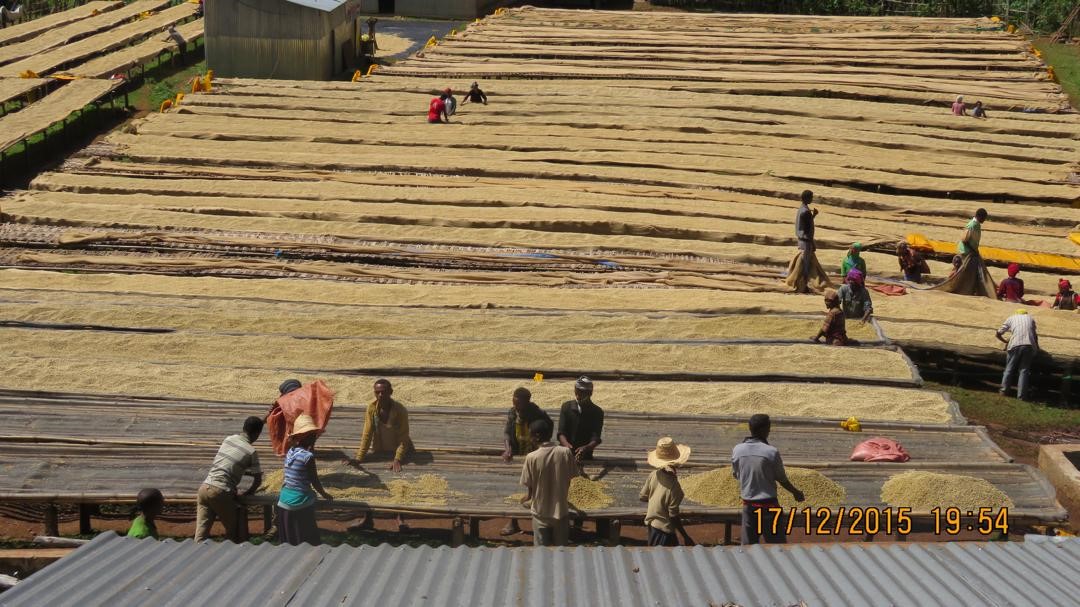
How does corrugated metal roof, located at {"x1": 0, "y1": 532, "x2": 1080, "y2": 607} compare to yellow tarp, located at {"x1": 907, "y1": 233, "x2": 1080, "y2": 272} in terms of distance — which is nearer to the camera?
corrugated metal roof, located at {"x1": 0, "y1": 532, "x2": 1080, "y2": 607}

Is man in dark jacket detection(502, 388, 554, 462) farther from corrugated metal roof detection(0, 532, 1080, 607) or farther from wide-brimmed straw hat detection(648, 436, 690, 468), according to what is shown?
corrugated metal roof detection(0, 532, 1080, 607)

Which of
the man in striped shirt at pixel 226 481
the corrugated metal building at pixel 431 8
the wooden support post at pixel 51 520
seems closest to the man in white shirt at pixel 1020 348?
the man in striped shirt at pixel 226 481

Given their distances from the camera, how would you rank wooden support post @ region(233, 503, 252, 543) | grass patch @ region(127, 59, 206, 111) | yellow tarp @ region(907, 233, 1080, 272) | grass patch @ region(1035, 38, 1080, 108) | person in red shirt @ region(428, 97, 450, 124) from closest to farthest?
wooden support post @ region(233, 503, 252, 543), yellow tarp @ region(907, 233, 1080, 272), person in red shirt @ region(428, 97, 450, 124), grass patch @ region(127, 59, 206, 111), grass patch @ region(1035, 38, 1080, 108)

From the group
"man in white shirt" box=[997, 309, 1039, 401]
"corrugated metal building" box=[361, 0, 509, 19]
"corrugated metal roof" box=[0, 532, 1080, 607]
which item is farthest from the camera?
"corrugated metal building" box=[361, 0, 509, 19]

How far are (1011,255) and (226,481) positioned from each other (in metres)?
12.1

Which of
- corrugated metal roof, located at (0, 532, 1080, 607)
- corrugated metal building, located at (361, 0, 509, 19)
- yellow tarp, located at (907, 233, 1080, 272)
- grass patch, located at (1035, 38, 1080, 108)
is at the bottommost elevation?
corrugated metal roof, located at (0, 532, 1080, 607)

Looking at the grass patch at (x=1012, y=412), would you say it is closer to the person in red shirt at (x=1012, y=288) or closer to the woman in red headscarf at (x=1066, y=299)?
the woman in red headscarf at (x=1066, y=299)

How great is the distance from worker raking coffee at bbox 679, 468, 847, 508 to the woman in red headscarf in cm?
677

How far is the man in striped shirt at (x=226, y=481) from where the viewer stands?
30.7 feet

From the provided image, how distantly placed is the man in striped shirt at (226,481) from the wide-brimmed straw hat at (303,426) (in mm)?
285

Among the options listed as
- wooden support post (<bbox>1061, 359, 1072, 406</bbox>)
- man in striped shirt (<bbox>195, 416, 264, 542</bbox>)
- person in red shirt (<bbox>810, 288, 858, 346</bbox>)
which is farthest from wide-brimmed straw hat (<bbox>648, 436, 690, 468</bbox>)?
wooden support post (<bbox>1061, 359, 1072, 406</bbox>)

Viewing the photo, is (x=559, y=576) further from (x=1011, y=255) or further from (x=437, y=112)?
(x=437, y=112)

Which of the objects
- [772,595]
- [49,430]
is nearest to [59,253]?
[49,430]

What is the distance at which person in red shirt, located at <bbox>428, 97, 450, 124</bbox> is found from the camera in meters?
23.3
